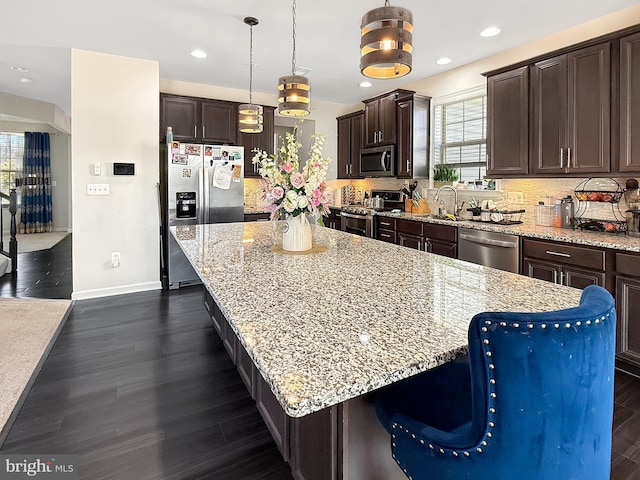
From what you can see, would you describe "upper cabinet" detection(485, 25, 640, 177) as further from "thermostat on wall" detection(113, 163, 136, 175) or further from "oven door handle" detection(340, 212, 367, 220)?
"thermostat on wall" detection(113, 163, 136, 175)

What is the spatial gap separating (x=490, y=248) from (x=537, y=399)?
291 centimetres

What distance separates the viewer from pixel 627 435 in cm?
190

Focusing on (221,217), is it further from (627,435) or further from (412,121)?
(627,435)

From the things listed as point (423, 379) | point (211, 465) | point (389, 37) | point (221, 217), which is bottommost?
point (211, 465)

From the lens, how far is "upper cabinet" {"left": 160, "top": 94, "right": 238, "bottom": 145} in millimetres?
5020

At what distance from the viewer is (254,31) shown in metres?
3.55

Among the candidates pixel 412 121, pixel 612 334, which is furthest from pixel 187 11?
pixel 612 334

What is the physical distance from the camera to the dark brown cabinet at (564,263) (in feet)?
8.66

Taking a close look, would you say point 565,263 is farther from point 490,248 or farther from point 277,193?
point 277,193

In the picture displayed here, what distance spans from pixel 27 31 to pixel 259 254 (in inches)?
142

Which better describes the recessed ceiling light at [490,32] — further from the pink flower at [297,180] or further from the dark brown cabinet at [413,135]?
the pink flower at [297,180]

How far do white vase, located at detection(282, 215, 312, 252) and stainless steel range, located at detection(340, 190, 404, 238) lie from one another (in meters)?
2.95

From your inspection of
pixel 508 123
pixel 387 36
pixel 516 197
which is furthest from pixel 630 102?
pixel 387 36

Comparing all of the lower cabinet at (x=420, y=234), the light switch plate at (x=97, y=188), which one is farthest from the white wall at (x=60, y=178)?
the lower cabinet at (x=420, y=234)
